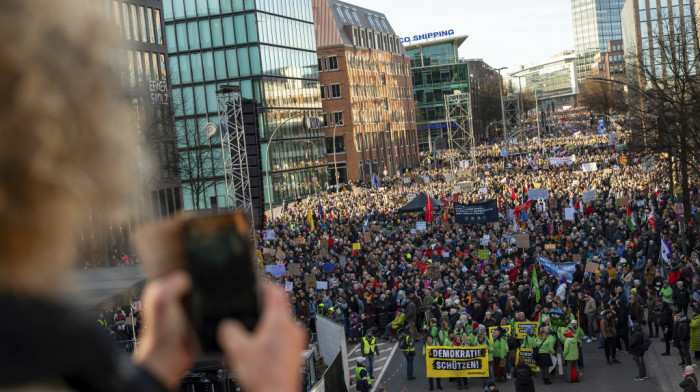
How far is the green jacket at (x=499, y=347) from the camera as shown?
63.1 ft

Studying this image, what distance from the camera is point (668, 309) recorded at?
64.6 ft

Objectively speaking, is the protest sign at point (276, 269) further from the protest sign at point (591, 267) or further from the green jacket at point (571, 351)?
the green jacket at point (571, 351)

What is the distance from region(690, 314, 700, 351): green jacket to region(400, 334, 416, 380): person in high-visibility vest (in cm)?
610

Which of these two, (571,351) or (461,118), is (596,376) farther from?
(461,118)

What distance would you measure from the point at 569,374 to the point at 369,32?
278ft

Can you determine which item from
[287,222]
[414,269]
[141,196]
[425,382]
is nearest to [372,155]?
[287,222]

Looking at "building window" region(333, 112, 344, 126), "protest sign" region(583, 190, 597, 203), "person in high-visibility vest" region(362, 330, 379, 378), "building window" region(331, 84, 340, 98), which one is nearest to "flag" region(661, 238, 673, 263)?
"person in high-visibility vest" region(362, 330, 379, 378)

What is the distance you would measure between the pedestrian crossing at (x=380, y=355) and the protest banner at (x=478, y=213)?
10887 mm

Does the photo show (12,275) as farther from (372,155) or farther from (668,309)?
(372,155)

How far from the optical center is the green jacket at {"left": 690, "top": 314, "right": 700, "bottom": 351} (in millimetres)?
18219

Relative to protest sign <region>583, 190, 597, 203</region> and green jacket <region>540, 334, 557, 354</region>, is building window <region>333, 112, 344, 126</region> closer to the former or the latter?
protest sign <region>583, 190, 597, 203</region>

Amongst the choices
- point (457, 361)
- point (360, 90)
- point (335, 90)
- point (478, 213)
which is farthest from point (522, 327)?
point (360, 90)

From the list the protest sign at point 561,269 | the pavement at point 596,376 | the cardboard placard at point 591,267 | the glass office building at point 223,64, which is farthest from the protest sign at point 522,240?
the glass office building at point 223,64

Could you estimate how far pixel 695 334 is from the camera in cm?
1848
